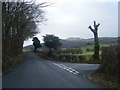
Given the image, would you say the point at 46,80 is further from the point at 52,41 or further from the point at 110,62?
the point at 52,41

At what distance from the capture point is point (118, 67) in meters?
9.78

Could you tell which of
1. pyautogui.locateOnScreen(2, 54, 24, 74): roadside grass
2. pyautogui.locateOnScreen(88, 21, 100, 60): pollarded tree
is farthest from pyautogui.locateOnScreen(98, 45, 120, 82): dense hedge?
pyautogui.locateOnScreen(88, 21, 100, 60): pollarded tree

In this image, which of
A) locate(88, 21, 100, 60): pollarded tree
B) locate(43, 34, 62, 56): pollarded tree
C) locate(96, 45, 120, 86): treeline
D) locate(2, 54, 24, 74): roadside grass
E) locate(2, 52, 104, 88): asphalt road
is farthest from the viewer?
locate(43, 34, 62, 56): pollarded tree

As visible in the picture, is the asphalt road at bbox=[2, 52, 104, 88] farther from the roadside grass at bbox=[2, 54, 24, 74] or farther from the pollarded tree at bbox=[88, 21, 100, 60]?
the pollarded tree at bbox=[88, 21, 100, 60]

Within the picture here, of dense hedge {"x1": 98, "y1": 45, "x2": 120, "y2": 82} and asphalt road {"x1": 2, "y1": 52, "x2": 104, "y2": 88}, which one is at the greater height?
dense hedge {"x1": 98, "y1": 45, "x2": 120, "y2": 82}

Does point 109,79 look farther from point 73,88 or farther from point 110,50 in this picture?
point 73,88

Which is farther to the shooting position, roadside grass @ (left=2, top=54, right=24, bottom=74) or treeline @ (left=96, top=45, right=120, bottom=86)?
roadside grass @ (left=2, top=54, right=24, bottom=74)

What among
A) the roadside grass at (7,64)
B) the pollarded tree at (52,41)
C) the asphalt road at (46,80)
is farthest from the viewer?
the pollarded tree at (52,41)

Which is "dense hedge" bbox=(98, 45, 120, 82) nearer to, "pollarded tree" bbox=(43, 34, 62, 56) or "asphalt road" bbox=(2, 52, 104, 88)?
"asphalt road" bbox=(2, 52, 104, 88)

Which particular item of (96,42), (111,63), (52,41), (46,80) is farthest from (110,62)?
(52,41)

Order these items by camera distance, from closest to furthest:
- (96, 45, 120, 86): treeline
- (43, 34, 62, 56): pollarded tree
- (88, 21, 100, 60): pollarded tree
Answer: (96, 45, 120, 86): treeline
(88, 21, 100, 60): pollarded tree
(43, 34, 62, 56): pollarded tree

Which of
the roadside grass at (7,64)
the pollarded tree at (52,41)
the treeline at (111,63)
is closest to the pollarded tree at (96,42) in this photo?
the roadside grass at (7,64)

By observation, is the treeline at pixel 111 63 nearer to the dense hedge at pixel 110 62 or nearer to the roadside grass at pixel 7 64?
the dense hedge at pixel 110 62

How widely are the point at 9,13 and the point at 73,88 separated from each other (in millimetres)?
18615
